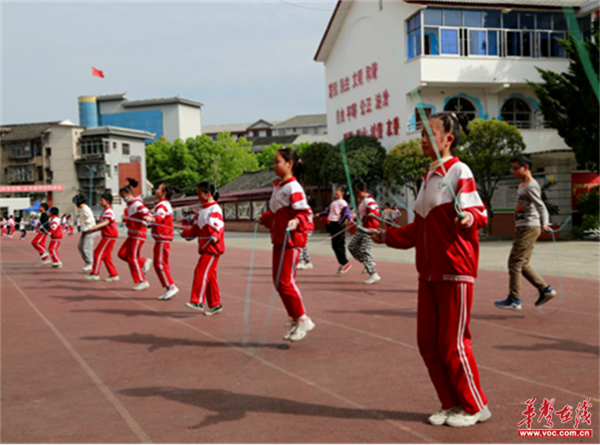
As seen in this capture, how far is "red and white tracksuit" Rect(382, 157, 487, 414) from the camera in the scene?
3.52 metres

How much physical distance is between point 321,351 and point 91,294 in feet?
20.3

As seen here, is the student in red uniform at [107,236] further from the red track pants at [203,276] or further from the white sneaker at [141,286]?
the red track pants at [203,276]

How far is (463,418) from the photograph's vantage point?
358 centimetres

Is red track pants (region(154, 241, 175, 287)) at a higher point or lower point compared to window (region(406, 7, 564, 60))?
lower

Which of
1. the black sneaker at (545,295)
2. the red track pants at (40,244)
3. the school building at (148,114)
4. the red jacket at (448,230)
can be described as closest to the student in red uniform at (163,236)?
the black sneaker at (545,295)

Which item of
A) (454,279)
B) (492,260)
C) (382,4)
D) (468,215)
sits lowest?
(492,260)

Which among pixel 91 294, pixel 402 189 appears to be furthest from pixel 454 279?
pixel 402 189

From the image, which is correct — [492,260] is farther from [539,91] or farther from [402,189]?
[402,189]

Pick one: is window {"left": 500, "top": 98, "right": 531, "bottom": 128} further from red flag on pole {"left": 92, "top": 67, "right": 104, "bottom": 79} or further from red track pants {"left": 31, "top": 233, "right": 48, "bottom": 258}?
red flag on pole {"left": 92, "top": 67, "right": 104, "bottom": 79}

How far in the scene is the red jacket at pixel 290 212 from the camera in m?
5.79

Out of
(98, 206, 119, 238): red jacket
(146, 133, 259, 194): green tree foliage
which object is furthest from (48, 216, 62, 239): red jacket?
(146, 133, 259, 194): green tree foliage

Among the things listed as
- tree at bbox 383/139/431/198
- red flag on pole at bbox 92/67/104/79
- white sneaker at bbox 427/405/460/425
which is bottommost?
white sneaker at bbox 427/405/460/425

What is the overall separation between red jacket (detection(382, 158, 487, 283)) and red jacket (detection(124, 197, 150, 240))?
725 centimetres

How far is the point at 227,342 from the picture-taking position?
6168 mm
